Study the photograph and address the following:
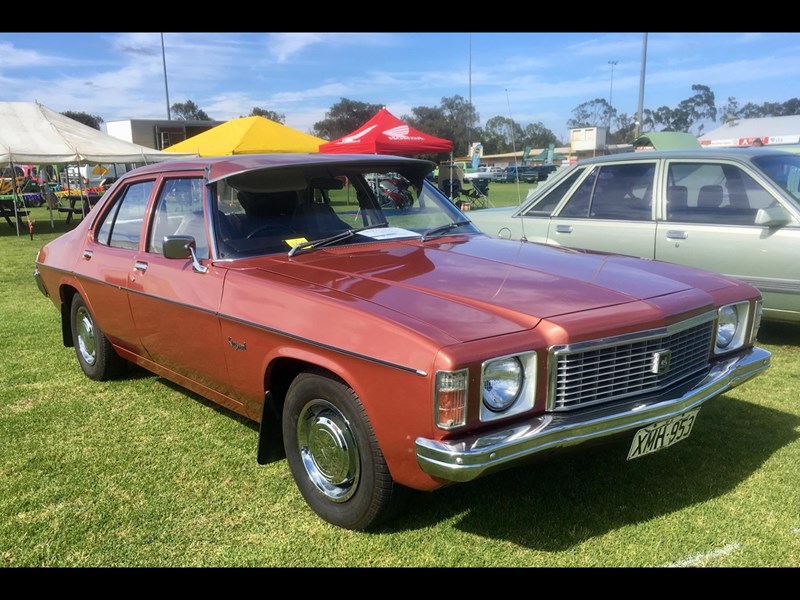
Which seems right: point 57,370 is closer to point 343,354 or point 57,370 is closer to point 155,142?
point 343,354

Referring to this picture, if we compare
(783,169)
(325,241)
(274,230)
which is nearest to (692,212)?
(783,169)

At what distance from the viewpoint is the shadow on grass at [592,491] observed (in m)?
2.90

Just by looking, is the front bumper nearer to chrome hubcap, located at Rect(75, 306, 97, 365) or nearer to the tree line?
chrome hubcap, located at Rect(75, 306, 97, 365)

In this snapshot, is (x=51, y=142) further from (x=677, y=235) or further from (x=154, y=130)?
(x=154, y=130)

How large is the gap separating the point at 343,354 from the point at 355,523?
77 cm

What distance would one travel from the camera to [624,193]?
6141 millimetres

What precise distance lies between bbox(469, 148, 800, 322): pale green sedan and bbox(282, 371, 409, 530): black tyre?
3.98m

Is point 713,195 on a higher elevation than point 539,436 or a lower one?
higher

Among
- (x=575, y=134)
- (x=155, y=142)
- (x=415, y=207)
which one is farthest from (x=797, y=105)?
(x=415, y=207)

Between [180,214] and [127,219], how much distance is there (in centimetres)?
75

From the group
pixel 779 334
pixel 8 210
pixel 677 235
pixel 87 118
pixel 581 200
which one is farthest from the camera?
pixel 87 118

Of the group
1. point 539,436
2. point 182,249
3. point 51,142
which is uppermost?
point 51,142

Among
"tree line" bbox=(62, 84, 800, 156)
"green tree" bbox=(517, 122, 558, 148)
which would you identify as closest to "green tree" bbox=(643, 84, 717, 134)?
"tree line" bbox=(62, 84, 800, 156)

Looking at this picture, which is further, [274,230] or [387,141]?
[387,141]
